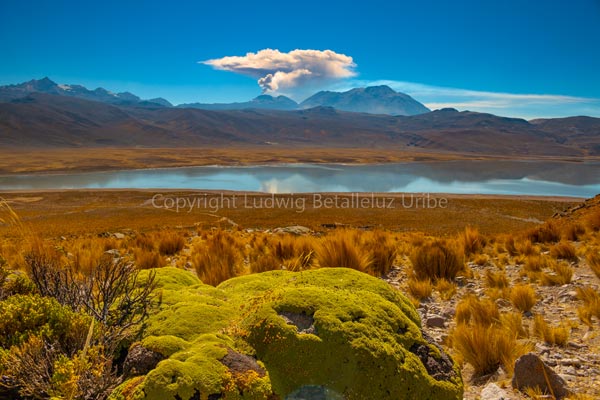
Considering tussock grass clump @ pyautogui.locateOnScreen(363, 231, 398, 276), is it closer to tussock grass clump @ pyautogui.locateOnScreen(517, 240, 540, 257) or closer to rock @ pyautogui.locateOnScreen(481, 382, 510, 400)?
tussock grass clump @ pyautogui.locateOnScreen(517, 240, 540, 257)

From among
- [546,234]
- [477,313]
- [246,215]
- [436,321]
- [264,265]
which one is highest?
[546,234]

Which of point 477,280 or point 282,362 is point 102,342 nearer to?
point 282,362

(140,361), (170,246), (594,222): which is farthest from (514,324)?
(170,246)

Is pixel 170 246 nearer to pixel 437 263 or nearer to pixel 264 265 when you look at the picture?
pixel 264 265

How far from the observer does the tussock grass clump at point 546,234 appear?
29.5 ft

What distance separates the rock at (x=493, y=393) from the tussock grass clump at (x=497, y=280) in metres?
3.20

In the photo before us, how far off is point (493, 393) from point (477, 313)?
5.89 ft

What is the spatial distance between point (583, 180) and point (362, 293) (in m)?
89.4

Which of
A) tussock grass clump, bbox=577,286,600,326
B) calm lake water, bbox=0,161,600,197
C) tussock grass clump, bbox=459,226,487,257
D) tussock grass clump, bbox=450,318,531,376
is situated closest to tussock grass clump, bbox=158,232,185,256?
tussock grass clump, bbox=459,226,487,257

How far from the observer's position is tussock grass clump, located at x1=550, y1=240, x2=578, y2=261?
7.23 meters

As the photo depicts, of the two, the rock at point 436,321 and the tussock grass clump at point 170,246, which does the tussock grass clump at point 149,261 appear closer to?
the tussock grass clump at point 170,246

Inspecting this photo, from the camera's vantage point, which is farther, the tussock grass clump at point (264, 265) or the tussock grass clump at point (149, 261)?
the tussock grass clump at point (149, 261)

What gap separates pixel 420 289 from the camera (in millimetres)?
5926

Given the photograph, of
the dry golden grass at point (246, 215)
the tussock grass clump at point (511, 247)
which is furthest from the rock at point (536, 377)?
the dry golden grass at point (246, 215)
